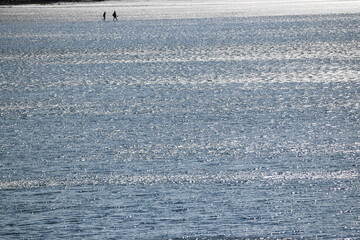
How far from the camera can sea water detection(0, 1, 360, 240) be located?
706 inches

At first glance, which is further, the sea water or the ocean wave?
the ocean wave

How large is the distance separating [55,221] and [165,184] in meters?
3.70

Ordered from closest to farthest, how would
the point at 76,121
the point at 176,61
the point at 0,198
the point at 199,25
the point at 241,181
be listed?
the point at 0,198, the point at 241,181, the point at 76,121, the point at 176,61, the point at 199,25

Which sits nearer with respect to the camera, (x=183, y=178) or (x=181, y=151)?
(x=183, y=178)

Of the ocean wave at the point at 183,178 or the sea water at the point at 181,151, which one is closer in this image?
the sea water at the point at 181,151

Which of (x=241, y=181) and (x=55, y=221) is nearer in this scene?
(x=55, y=221)

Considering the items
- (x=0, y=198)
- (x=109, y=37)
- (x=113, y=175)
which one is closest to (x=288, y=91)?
(x=113, y=175)

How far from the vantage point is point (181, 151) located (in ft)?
82.1

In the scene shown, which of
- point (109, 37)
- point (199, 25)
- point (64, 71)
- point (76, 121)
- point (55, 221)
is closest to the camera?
point (55, 221)

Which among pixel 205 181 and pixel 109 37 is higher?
pixel 205 181

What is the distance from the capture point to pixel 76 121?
31016 millimetres

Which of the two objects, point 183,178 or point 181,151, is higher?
point 183,178

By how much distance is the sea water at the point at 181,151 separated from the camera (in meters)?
17.9

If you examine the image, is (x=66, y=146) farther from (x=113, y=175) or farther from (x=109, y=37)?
(x=109, y=37)
